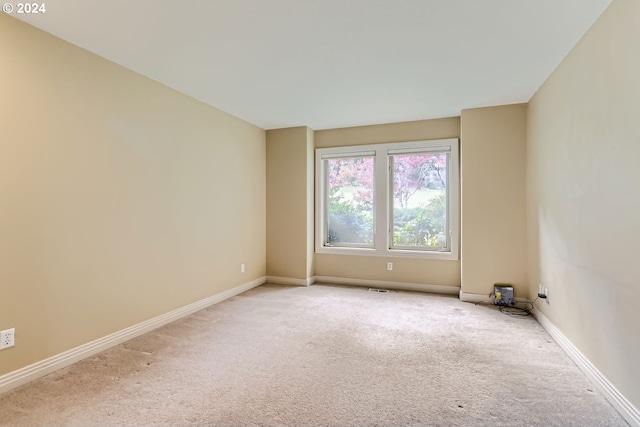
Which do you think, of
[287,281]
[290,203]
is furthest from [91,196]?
[287,281]

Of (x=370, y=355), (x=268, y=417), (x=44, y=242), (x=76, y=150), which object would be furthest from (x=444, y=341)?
(x=76, y=150)

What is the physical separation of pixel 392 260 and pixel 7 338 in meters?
3.95

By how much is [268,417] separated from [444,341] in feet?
5.56

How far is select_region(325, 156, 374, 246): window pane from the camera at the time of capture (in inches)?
186

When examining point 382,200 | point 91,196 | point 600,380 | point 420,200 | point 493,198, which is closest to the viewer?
point 600,380

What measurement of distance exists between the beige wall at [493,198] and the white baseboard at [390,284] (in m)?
0.35

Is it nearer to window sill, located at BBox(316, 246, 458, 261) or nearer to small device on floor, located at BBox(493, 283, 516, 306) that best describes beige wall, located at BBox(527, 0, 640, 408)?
small device on floor, located at BBox(493, 283, 516, 306)

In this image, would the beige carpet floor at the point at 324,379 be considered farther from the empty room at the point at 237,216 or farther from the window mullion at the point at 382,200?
the window mullion at the point at 382,200

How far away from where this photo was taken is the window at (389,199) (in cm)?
430

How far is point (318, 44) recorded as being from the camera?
7.68 feet

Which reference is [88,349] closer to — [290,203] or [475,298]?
[290,203]

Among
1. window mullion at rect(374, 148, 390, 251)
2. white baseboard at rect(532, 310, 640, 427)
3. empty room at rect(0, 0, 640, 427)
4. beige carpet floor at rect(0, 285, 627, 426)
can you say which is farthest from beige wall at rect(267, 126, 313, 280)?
white baseboard at rect(532, 310, 640, 427)

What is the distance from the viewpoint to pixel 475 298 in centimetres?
383

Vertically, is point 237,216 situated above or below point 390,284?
above
